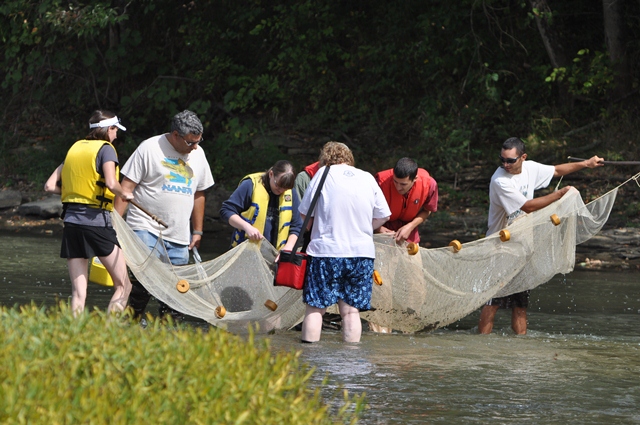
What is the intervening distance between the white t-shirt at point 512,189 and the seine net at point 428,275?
0.64 ft

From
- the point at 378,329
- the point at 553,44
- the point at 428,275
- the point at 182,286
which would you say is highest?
the point at 553,44

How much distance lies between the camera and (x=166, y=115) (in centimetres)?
2300

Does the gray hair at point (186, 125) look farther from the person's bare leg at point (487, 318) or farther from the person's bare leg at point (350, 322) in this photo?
the person's bare leg at point (487, 318)

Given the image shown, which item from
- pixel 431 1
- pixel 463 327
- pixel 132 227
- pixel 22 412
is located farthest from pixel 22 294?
pixel 431 1

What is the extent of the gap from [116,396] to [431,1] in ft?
56.2

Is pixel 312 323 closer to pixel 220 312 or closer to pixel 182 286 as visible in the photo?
pixel 220 312

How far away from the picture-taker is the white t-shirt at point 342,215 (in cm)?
750

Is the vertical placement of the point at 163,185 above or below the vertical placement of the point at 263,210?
above

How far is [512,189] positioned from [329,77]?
13.3 meters

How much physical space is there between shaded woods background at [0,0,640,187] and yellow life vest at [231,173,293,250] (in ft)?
34.9

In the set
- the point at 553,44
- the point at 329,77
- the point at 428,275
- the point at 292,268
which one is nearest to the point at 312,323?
the point at 292,268

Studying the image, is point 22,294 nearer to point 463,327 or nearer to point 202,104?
point 463,327

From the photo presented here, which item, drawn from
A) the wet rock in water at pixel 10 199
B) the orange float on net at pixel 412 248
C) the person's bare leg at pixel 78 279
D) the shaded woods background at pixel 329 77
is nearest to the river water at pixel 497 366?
the orange float on net at pixel 412 248

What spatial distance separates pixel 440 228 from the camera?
17.0 m
